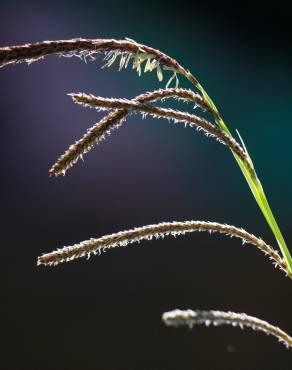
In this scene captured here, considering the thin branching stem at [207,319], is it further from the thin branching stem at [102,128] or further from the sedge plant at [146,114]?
the thin branching stem at [102,128]

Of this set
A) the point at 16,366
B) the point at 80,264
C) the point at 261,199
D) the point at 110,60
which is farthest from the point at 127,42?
the point at 16,366

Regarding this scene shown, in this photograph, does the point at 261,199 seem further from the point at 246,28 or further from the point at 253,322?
the point at 246,28

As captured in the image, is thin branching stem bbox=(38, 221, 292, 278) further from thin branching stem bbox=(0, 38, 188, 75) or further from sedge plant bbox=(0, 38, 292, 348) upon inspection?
thin branching stem bbox=(0, 38, 188, 75)

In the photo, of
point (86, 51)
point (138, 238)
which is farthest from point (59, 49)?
point (138, 238)

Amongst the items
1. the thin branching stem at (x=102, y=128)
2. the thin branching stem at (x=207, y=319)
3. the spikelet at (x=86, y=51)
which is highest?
the spikelet at (x=86, y=51)

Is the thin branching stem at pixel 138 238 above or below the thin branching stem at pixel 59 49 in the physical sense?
below

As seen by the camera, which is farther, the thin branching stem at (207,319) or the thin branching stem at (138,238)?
the thin branching stem at (138,238)

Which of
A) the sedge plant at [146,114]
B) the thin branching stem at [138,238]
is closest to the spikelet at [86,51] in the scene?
the sedge plant at [146,114]

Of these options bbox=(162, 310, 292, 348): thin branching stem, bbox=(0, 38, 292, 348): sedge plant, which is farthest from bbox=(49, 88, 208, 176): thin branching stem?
bbox=(162, 310, 292, 348): thin branching stem
